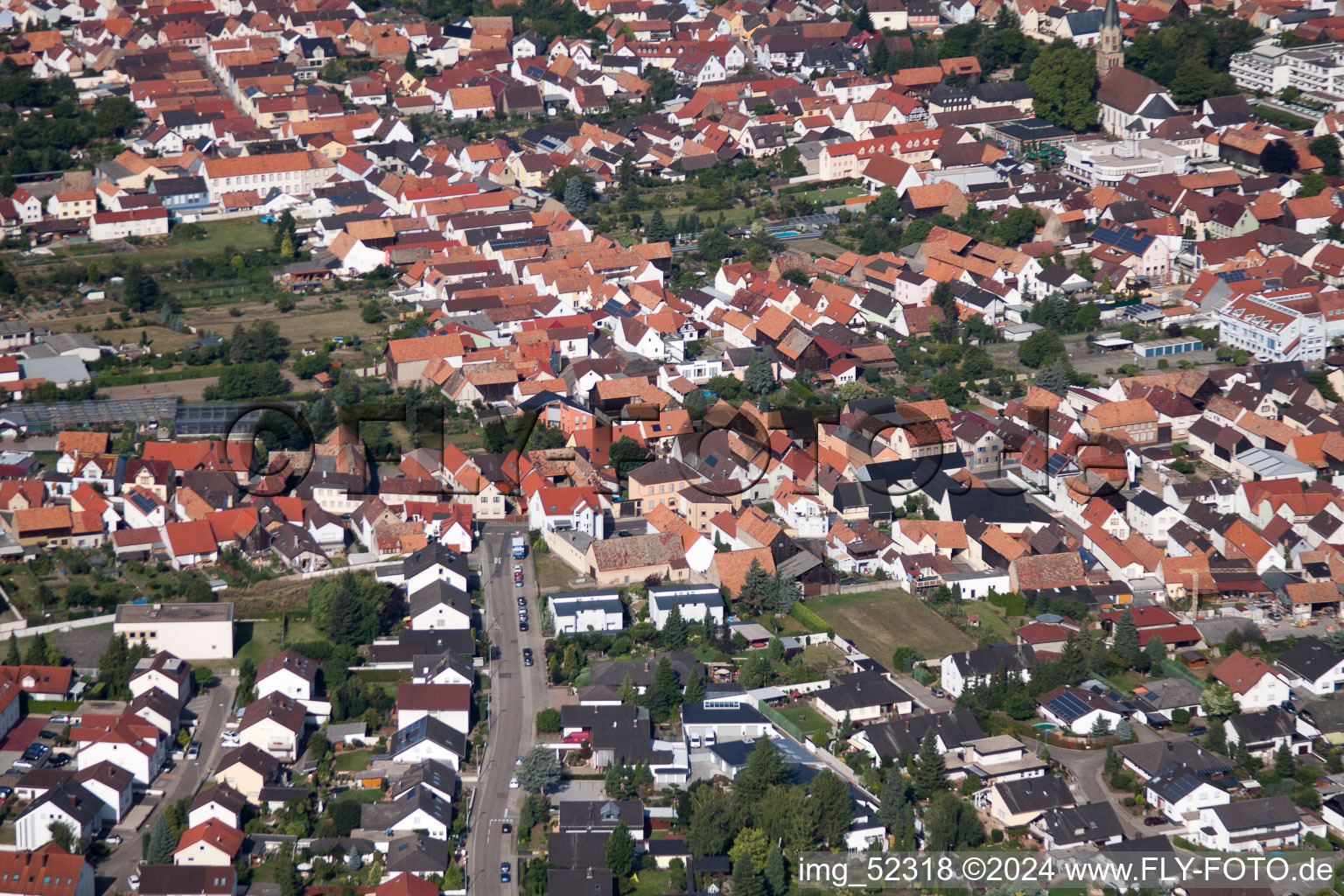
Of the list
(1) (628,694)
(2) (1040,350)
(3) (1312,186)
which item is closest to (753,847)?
(1) (628,694)

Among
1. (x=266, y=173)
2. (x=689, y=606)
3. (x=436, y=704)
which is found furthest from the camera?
(x=266, y=173)

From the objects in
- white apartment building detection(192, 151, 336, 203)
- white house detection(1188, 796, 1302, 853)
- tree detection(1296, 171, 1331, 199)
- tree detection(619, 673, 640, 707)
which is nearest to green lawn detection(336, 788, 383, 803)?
tree detection(619, 673, 640, 707)

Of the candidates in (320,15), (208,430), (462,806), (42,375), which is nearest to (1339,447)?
(462,806)

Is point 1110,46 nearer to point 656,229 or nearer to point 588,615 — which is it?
point 656,229

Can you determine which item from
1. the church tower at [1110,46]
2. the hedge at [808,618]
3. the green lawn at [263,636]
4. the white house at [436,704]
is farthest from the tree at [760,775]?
the church tower at [1110,46]

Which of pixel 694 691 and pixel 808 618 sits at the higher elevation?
pixel 694 691

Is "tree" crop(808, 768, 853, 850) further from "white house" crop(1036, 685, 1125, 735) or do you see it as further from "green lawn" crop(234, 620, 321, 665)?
"green lawn" crop(234, 620, 321, 665)

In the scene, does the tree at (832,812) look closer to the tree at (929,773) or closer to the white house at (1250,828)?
the tree at (929,773)
